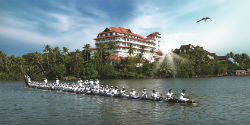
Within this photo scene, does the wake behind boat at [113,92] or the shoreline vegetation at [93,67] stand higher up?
the shoreline vegetation at [93,67]

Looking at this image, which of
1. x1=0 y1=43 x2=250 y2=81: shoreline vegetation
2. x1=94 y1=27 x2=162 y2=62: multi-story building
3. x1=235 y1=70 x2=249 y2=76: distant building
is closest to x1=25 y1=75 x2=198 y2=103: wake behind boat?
x1=0 y1=43 x2=250 y2=81: shoreline vegetation

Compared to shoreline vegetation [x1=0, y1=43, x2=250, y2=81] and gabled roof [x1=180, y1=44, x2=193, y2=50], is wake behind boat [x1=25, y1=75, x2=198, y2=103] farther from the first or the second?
gabled roof [x1=180, y1=44, x2=193, y2=50]

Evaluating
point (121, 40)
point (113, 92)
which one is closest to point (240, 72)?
point (121, 40)

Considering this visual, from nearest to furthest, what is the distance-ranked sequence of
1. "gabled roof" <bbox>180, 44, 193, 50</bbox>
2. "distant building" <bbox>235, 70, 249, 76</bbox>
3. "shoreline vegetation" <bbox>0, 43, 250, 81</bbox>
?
"shoreline vegetation" <bbox>0, 43, 250, 81</bbox>, "distant building" <bbox>235, 70, 249, 76</bbox>, "gabled roof" <bbox>180, 44, 193, 50</bbox>

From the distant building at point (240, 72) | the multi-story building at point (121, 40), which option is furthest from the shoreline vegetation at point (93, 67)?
the distant building at point (240, 72)

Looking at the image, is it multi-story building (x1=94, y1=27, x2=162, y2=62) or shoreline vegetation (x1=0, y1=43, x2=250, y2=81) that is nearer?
shoreline vegetation (x1=0, y1=43, x2=250, y2=81)

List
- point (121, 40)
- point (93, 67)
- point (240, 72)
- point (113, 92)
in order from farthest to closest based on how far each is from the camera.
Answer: point (240, 72) < point (121, 40) < point (93, 67) < point (113, 92)

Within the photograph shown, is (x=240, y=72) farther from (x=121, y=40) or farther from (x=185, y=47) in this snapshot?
(x=121, y=40)

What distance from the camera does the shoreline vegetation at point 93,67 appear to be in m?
99.1

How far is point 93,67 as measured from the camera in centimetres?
10300

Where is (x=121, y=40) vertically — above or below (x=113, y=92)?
above

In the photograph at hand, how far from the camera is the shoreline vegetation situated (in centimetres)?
9906

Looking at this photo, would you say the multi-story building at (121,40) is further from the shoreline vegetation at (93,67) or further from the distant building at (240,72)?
the distant building at (240,72)

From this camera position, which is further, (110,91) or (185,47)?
(185,47)
